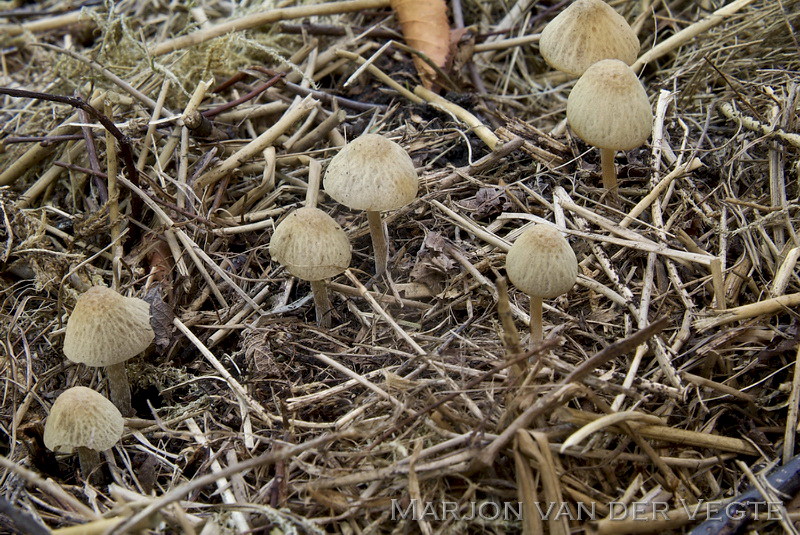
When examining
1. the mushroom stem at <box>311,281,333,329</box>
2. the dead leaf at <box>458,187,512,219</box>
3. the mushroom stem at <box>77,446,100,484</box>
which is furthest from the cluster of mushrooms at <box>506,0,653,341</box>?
the mushroom stem at <box>77,446,100,484</box>

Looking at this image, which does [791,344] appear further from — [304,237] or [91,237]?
[91,237]

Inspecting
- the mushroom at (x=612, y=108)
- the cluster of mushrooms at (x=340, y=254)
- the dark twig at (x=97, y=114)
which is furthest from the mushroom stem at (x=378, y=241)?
the dark twig at (x=97, y=114)

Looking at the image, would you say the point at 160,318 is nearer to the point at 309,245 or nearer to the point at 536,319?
Answer: the point at 309,245

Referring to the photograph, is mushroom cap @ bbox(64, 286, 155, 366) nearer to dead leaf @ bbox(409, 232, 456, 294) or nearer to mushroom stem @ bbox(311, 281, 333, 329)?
mushroom stem @ bbox(311, 281, 333, 329)

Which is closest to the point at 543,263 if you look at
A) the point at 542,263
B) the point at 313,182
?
the point at 542,263

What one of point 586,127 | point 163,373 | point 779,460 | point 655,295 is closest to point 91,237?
point 163,373
